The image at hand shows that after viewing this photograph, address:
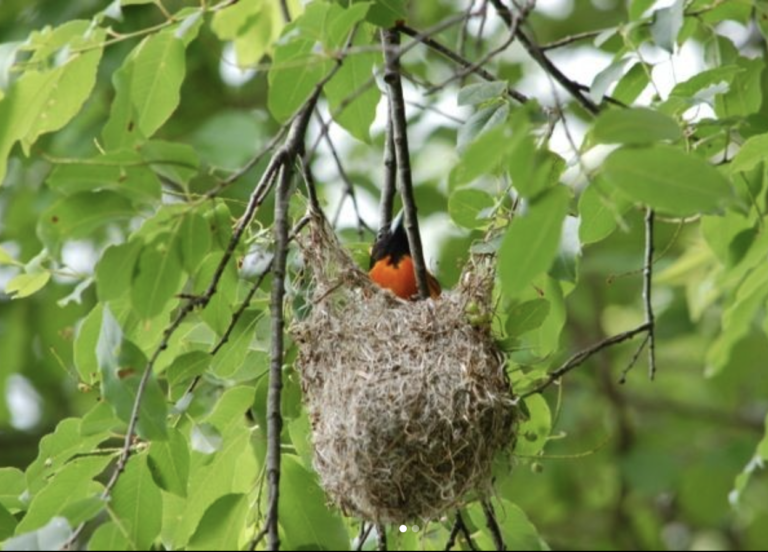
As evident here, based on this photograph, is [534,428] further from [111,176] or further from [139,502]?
[111,176]

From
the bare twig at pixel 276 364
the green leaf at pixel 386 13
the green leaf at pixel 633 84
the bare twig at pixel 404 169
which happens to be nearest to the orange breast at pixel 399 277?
the bare twig at pixel 404 169

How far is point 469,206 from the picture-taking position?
360cm

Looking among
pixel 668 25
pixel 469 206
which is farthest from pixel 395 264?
pixel 668 25

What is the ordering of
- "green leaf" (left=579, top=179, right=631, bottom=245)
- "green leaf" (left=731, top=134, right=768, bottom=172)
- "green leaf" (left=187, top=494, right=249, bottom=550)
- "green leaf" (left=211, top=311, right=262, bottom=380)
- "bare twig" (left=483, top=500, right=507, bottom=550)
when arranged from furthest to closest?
1. "bare twig" (left=483, top=500, right=507, bottom=550)
2. "green leaf" (left=211, top=311, right=262, bottom=380)
3. "green leaf" (left=731, top=134, right=768, bottom=172)
4. "green leaf" (left=579, top=179, right=631, bottom=245)
5. "green leaf" (left=187, top=494, right=249, bottom=550)

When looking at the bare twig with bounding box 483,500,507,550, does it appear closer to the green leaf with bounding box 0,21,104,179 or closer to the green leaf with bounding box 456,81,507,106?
the green leaf with bounding box 456,81,507,106

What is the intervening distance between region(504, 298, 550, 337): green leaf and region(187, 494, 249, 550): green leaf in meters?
0.86

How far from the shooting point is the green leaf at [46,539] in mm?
2592

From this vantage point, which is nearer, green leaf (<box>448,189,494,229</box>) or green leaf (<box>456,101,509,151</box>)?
green leaf (<box>456,101,509,151</box>)

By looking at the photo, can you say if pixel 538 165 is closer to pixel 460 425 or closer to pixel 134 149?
pixel 134 149

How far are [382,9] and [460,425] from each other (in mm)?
1016

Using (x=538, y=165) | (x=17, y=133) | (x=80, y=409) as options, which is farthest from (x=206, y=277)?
(x=80, y=409)

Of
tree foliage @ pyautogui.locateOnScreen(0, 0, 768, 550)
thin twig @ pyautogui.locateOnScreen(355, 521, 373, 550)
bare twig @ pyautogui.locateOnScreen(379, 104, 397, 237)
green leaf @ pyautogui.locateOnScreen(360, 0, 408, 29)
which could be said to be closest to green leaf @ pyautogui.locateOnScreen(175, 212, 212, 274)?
tree foliage @ pyautogui.locateOnScreen(0, 0, 768, 550)

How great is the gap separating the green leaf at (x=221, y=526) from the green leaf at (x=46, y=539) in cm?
37

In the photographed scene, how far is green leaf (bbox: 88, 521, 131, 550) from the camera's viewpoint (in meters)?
2.66
